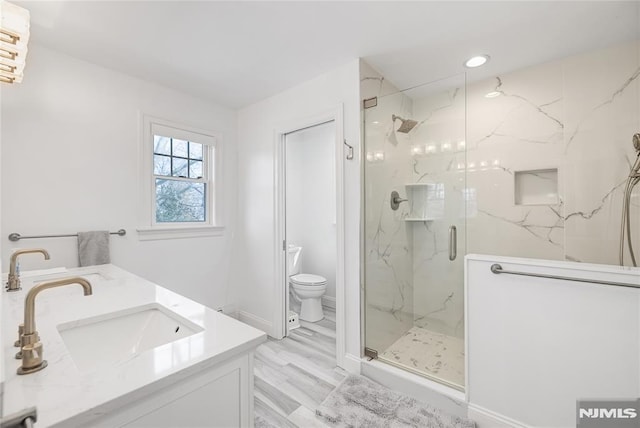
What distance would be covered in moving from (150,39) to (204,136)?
3.48 feet

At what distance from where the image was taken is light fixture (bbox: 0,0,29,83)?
1.19 meters

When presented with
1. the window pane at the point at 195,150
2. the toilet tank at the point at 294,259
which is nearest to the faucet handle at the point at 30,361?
the window pane at the point at 195,150

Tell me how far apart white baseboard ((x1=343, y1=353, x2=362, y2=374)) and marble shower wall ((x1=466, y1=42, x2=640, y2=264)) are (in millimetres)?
1429

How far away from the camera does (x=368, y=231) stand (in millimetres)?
2193

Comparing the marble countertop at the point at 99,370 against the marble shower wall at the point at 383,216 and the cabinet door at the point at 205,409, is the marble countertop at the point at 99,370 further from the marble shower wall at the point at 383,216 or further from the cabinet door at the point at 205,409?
the marble shower wall at the point at 383,216

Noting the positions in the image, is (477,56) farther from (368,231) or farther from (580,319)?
(580,319)

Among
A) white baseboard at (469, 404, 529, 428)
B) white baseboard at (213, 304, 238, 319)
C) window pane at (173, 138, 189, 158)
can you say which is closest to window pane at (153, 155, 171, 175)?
window pane at (173, 138, 189, 158)

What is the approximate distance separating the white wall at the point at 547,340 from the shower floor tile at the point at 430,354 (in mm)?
329

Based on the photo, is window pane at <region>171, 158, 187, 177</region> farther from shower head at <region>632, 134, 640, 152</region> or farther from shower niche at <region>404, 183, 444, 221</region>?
shower head at <region>632, 134, 640, 152</region>

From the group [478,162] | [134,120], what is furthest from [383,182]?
[134,120]

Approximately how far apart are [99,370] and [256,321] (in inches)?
89.2

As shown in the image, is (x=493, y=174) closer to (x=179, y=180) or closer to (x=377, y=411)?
(x=377, y=411)

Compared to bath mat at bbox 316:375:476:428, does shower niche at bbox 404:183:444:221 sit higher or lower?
higher

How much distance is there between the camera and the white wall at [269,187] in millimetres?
2139
